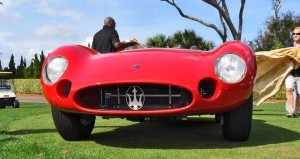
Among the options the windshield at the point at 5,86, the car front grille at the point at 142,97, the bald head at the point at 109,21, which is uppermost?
the bald head at the point at 109,21

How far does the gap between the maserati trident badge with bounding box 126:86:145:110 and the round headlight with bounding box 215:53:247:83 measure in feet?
2.20

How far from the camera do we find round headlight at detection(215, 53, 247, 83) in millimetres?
3764

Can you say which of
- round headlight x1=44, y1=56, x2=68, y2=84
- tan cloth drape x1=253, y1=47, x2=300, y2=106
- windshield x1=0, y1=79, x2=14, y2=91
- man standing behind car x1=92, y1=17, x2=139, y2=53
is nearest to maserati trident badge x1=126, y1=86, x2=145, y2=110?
round headlight x1=44, y1=56, x2=68, y2=84

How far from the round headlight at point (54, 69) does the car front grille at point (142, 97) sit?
294 millimetres

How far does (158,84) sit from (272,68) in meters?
→ 5.39

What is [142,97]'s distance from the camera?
12.3 feet

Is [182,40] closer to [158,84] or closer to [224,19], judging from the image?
[224,19]

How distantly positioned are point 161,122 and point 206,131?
1.35 meters

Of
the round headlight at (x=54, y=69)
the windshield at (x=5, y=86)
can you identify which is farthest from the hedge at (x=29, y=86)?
the round headlight at (x=54, y=69)

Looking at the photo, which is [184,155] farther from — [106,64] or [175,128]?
[175,128]

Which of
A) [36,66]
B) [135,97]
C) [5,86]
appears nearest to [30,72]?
[36,66]

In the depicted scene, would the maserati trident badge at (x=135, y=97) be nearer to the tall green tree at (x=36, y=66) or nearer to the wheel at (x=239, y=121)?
the wheel at (x=239, y=121)

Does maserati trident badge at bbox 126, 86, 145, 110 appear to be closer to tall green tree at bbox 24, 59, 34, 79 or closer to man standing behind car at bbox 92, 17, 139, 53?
man standing behind car at bbox 92, 17, 139, 53

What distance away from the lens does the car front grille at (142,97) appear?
3748mm
